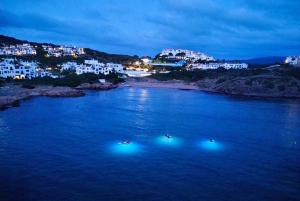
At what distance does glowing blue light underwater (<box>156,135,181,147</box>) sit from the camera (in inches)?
987

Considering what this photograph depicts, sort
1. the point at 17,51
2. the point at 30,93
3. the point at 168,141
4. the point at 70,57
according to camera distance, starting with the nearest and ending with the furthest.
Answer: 1. the point at 168,141
2. the point at 30,93
3. the point at 17,51
4. the point at 70,57

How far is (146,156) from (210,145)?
7.31 meters

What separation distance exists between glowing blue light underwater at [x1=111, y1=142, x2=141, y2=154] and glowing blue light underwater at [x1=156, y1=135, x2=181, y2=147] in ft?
8.70

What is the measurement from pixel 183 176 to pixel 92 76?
217ft

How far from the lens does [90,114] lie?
3784 cm

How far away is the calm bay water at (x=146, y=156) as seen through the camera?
53.9ft

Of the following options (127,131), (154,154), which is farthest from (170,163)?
(127,131)

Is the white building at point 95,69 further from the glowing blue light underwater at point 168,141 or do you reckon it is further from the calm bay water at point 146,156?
the glowing blue light underwater at point 168,141

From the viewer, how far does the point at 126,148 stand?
23688 mm

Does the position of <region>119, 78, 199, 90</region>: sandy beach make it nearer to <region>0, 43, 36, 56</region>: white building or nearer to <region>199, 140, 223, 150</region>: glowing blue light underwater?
<region>199, 140, 223, 150</region>: glowing blue light underwater

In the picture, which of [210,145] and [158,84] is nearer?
[210,145]

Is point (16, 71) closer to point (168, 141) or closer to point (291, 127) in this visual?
point (168, 141)

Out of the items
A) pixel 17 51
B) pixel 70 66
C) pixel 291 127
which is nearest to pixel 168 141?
pixel 291 127

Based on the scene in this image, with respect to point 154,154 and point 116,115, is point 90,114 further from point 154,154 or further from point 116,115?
point 154,154
